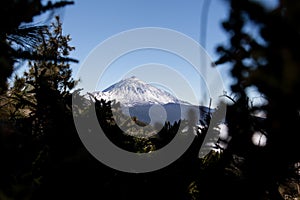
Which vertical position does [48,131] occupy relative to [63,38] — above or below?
below

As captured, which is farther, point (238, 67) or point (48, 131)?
point (48, 131)

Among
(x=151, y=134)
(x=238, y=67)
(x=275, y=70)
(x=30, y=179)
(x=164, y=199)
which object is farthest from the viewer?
(x=151, y=134)

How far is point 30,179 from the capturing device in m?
4.21

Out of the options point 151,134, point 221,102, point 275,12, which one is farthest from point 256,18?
point 151,134

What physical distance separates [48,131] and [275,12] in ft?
12.2

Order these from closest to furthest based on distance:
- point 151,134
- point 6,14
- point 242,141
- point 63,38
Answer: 1. point 6,14
2. point 242,141
3. point 151,134
4. point 63,38

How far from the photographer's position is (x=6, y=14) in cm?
283

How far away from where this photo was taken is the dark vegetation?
1.86 meters

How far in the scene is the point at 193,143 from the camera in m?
5.73

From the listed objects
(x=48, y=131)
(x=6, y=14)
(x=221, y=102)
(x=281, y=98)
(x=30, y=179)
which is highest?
(x=221, y=102)

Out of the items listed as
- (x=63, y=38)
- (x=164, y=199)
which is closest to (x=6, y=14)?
(x=164, y=199)

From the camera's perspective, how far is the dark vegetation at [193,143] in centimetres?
186

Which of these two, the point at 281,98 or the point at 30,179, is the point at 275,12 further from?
the point at 30,179

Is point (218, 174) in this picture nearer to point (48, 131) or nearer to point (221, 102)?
point (221, 102)
